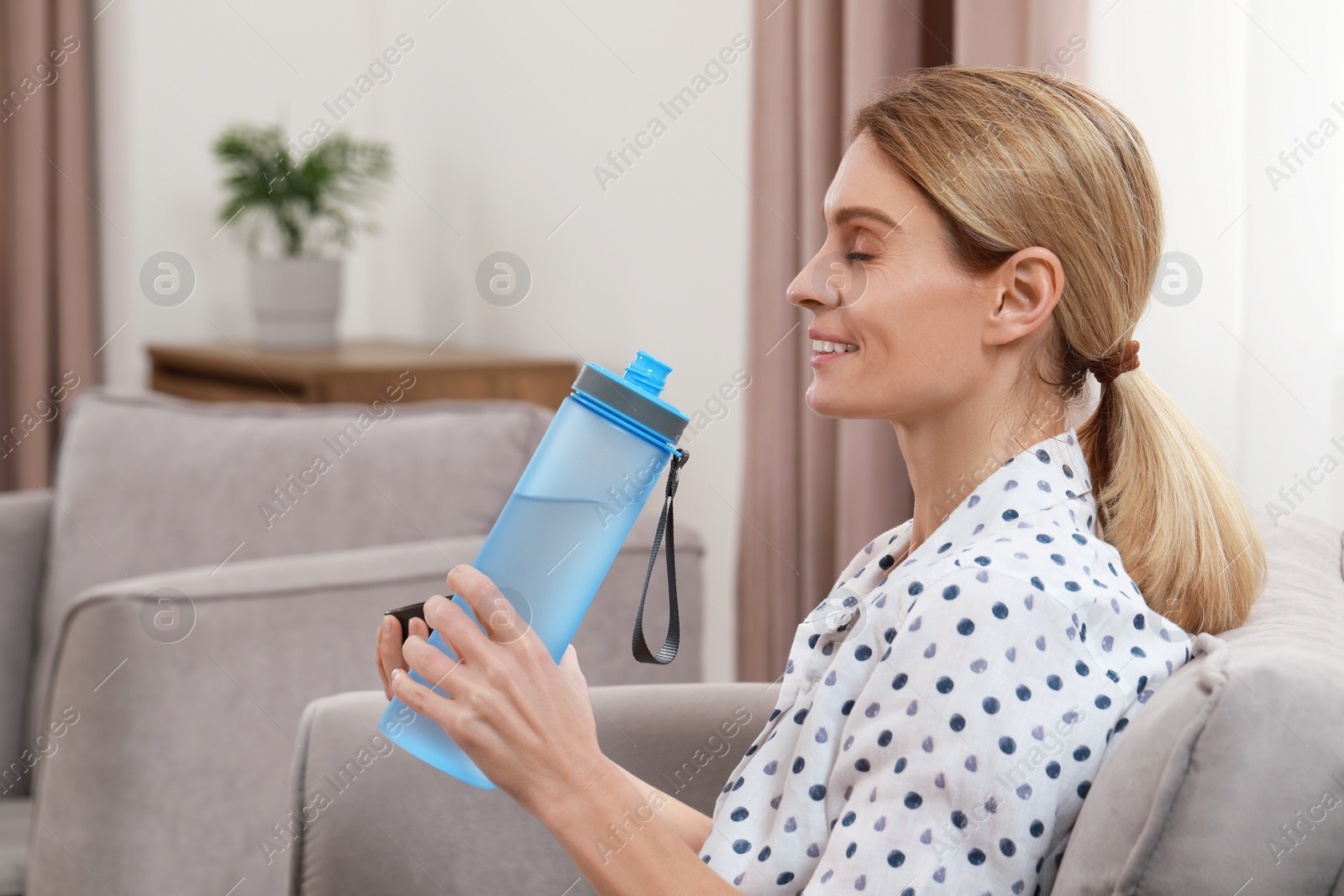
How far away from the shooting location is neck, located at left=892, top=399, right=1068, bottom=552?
0.81 m

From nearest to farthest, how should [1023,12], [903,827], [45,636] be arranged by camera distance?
1. [903,827]
2. [1023,12]
3. [45,636]

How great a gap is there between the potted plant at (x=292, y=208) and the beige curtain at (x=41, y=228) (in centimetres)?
44

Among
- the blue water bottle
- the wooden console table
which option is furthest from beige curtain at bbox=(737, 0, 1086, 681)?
the blue water bottle

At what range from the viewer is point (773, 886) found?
2.32ft

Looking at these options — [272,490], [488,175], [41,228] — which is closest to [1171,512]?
[272,490]

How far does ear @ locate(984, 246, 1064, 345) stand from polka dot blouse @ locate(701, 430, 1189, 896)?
0.11 m

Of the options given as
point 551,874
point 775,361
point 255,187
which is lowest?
point 551,874

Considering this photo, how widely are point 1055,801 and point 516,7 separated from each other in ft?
7.53

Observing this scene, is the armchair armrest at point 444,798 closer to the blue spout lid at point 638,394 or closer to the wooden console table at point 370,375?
the blue spout lid at point 638,394

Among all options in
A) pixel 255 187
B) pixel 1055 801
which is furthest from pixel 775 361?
pixel 255 187

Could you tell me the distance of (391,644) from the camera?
0.78 m

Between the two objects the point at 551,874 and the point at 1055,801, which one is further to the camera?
the point at 551,874

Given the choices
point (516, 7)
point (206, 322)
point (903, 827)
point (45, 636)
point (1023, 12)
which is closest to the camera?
point (903, 827)

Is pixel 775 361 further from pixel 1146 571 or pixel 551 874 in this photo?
pixel 1146 571
